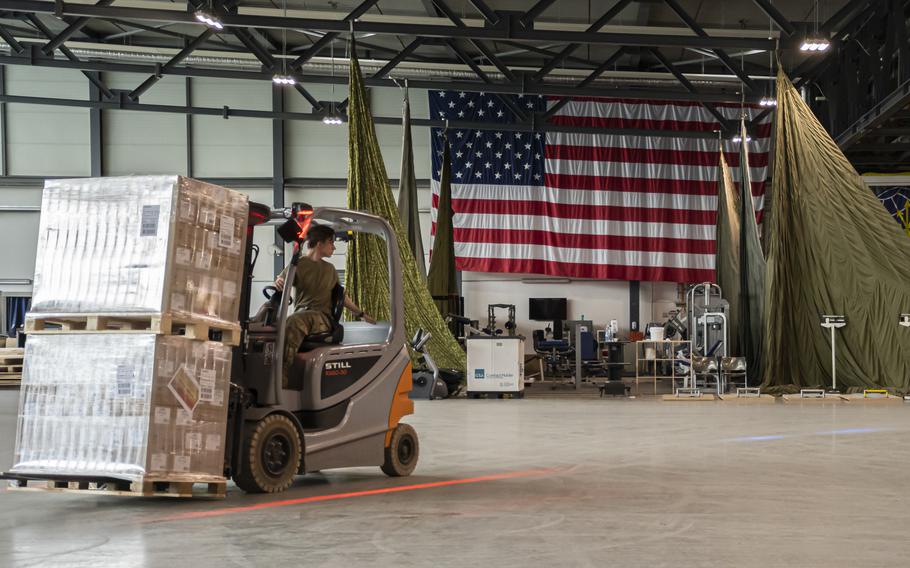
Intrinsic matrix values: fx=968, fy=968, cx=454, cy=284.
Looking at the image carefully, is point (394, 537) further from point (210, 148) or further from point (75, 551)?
point (210, 148)

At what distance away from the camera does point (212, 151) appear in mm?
23844

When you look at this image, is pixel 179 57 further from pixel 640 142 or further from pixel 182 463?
pixel 182 463

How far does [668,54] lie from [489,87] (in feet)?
18.9

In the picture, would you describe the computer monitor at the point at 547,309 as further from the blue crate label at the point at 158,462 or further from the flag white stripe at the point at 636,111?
the blue crate label at the point at 158,462

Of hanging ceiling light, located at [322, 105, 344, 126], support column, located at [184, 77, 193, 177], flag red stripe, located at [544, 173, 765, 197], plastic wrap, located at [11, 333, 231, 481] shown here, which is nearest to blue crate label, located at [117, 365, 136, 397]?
plastic wrap, located at [11, 333, 231, 481]

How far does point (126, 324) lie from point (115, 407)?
1.48 feet

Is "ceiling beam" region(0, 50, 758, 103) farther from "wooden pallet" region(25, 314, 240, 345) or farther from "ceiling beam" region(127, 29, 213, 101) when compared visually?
"wooden pallet" region(25, 314, 240, 345)

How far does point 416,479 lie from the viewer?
646cm

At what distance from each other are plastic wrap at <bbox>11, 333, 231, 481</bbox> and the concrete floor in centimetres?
27

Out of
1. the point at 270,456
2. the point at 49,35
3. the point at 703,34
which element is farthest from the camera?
the point at 49,35

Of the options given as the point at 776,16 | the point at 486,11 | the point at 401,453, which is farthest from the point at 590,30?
the point at 401,453

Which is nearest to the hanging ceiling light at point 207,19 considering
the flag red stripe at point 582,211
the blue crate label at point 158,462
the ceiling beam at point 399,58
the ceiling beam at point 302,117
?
the ceiling beam at point 399,58

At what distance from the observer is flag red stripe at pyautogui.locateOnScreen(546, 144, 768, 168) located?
2348 cm

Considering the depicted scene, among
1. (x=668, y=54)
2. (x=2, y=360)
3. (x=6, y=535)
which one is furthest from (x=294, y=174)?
(x=6, y=535)
